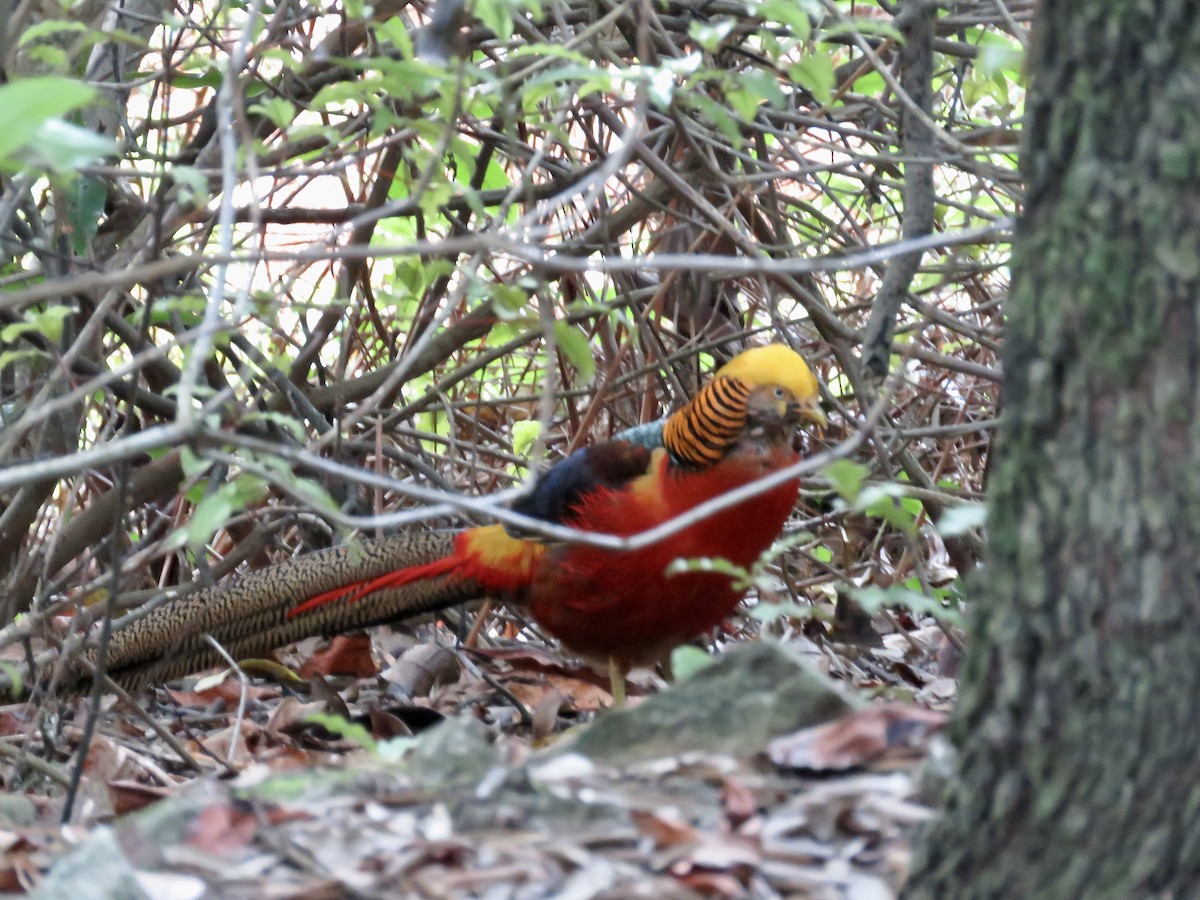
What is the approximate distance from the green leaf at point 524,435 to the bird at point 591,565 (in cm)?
65

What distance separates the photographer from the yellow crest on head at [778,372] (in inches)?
140

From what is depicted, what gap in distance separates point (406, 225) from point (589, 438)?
0.97 metres

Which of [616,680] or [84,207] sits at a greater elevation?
[84,207]

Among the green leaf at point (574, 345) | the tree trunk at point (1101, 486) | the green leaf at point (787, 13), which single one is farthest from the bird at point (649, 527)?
the tree trunk at point (1101, 486)

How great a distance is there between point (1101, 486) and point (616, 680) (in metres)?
2.74

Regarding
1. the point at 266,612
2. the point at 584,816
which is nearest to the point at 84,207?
the point at 266,612

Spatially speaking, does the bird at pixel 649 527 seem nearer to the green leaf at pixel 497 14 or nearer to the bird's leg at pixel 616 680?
the bird's leg at pixel 616 680

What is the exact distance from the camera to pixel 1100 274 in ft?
4.36

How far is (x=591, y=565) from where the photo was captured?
382cm

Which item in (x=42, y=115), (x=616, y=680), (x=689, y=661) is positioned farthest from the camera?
(x=616, y=680)

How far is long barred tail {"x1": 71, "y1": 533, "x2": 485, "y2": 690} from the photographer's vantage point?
149 inches

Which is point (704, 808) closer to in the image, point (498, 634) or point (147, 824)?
point (147, 824)

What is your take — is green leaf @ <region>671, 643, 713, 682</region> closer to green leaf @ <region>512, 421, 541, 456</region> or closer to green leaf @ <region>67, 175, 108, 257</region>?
green leaf @ <region>67, 175, 108, 257</region>

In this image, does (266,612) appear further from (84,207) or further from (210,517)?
(210,517)
